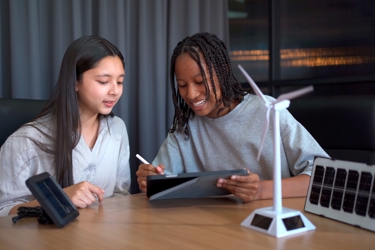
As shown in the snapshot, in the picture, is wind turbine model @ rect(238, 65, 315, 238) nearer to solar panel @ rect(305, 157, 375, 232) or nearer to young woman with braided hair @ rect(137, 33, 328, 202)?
solar panel @ rect(305, 157, 375, 232)

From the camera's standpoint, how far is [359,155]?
149 cm

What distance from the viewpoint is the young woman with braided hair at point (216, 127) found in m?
1.36

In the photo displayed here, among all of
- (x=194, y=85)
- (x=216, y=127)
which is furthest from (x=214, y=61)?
(x=216, y=127)

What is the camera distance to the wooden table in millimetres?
792

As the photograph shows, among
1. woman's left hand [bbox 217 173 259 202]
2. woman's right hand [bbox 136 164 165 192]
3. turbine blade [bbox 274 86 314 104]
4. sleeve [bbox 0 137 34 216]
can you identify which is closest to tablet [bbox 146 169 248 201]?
woman's left hand [bbox 217 173 259 202]

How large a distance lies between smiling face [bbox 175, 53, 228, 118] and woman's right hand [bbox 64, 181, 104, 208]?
1.52 ft

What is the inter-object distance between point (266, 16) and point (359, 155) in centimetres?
171

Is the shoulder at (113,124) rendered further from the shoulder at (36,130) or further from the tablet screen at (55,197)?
the tablet screen at (55,197)

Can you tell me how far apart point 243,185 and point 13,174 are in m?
0.77

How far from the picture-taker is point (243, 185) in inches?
44.2

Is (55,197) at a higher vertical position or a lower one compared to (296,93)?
lower

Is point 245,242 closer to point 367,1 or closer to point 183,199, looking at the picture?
point 183,199

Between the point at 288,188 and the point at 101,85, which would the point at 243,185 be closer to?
the point at 288,188

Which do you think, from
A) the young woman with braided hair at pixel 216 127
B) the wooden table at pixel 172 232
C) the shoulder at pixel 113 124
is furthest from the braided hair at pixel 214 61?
the wooden table at pixel 172 232
